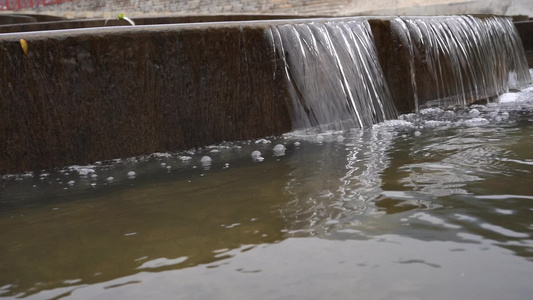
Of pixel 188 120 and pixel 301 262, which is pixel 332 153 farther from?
pixel 301 262

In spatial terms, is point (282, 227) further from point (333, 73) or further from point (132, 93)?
point (333, 73)

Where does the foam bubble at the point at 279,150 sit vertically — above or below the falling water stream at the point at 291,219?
below

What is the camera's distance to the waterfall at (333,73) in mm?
4094

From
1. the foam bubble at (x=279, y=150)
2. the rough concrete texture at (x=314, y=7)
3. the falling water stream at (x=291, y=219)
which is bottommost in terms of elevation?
the rough concrete texture at (x=314, y=7)

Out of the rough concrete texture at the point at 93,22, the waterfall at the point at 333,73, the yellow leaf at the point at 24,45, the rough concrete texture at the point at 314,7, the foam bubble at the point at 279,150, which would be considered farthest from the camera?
the rough concrete texture at the point at 314,7

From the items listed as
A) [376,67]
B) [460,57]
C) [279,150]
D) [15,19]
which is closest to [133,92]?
[279,150]

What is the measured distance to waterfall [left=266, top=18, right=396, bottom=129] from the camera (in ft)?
13.4

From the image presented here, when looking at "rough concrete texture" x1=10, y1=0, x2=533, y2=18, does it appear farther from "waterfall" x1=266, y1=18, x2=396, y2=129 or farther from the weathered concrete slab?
"waterfall" x1=266, y1=18, x2=396, y2=129

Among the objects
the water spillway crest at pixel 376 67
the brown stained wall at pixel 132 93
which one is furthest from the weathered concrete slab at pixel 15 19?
the brown stained wall at pixel 132 93

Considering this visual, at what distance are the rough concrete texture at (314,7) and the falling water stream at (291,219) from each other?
9.63 m

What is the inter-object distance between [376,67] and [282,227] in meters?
2.94

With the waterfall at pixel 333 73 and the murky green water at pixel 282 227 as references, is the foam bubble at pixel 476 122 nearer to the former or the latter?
the waterfall at pixel 333 73

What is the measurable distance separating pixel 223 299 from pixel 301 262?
27cm

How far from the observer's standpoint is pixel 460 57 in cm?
580
